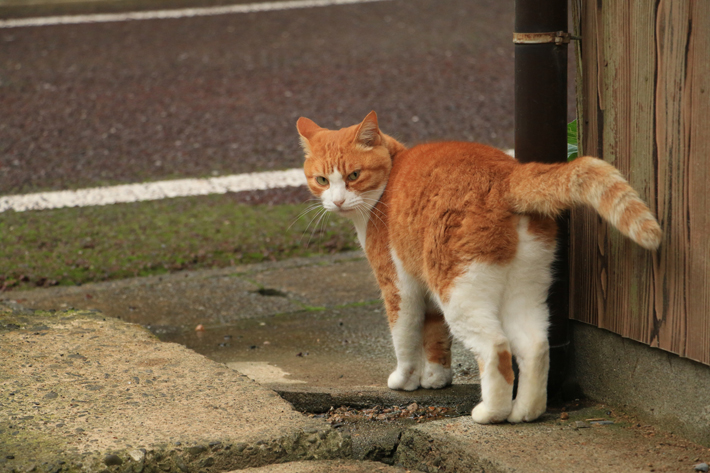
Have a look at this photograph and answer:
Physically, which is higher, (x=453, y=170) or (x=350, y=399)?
(x=453, y=170)

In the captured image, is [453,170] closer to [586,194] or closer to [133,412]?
[586,194]

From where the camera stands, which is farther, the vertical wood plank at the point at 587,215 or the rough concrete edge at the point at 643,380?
the vertical wood plank at the point at 587,215

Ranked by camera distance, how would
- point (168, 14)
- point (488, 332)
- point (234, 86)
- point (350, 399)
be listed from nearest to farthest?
point (488, 332) → point (350, 399) → point (234, 86) → point (168, 14)

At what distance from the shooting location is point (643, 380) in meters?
2.45

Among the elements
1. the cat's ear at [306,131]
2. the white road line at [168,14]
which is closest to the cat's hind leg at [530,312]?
the cat's ear at [306,131]

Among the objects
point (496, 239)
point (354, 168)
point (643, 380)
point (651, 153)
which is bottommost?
point (643, 380)

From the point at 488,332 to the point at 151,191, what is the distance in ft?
13.0

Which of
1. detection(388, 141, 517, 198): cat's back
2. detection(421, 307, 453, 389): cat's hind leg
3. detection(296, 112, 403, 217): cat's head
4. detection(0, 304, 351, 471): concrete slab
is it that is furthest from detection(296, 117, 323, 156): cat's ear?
detection(0, 304, 351, 471): concrete slab

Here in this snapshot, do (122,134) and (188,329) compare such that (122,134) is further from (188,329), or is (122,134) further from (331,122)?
(188,329)

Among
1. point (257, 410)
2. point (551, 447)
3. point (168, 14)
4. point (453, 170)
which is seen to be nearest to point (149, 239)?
point (257, 410)

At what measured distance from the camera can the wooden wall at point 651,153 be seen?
2162mm

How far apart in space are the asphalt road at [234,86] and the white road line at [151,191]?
0.55 ft

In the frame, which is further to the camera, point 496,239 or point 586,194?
point 496,239

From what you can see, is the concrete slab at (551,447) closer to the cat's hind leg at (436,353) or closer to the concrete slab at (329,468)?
the concrete slab at (329,468)
